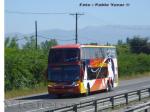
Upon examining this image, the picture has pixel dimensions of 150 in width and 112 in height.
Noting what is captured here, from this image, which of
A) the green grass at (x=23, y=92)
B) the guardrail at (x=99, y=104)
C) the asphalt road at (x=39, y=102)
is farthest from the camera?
the green grass at (x=23, y=92)

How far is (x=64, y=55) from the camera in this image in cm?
2925

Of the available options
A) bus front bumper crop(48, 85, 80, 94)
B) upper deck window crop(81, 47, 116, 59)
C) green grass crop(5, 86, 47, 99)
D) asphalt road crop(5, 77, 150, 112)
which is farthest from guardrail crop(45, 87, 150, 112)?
green grass crop(5, 86, 47, 99)

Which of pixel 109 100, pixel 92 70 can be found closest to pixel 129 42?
pixel 92 70

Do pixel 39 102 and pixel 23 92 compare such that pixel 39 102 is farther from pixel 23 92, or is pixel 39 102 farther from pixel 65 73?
pixel 23 92

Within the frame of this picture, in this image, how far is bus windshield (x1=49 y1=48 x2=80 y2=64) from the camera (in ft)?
95.3

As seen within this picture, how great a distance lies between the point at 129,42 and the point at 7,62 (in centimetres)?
8757

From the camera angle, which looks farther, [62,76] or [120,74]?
[120,74]

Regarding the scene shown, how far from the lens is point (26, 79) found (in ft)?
133

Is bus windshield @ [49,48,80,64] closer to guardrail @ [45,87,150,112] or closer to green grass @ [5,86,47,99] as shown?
green grass @ [5,86,47,99]

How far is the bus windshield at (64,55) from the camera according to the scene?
29.0 meters

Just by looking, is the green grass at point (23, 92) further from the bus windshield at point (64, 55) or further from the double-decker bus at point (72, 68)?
the bus windshield at point (64, 55)

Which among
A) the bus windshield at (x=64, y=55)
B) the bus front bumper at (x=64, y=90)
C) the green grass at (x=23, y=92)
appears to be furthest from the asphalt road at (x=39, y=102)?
the green grass at (x=23, y=92)
